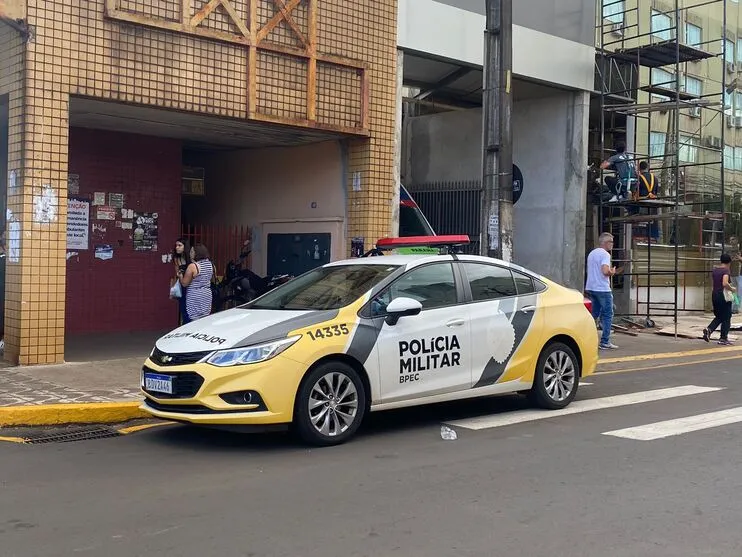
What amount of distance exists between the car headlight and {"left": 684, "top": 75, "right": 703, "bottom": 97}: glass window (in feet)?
57.8

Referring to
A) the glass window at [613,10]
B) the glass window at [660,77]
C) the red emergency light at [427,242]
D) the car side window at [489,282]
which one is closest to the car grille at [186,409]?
the car side window at [489,282]

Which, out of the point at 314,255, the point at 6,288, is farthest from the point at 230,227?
the point at 6,288

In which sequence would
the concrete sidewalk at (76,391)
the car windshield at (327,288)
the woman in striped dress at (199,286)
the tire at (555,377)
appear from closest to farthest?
the car windshield at (327,288)
the concrete sidewalk at (76,391)
the tire at (555,377)
the woman in striped dress at (199,286)

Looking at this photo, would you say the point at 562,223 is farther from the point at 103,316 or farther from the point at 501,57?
the point at 103,316

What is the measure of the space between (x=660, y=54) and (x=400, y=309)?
1184 cm

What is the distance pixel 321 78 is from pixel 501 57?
2.81m

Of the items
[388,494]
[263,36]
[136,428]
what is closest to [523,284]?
[388,494]

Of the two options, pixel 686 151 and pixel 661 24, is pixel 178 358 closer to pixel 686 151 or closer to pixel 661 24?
pixel 661 24

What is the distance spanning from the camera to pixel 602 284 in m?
13.6

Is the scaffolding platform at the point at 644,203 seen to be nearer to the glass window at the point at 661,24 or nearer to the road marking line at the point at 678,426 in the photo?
the glass window at the point at 661,24

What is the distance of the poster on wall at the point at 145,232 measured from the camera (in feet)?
46.7

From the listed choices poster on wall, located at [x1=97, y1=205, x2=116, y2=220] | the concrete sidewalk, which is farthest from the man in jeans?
poster on wall, located at [x1=97, y1=205, x2=116, y2=220]

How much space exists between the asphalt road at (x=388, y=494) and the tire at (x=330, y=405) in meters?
0.16

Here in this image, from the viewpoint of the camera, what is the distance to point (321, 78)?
41.3 ft
